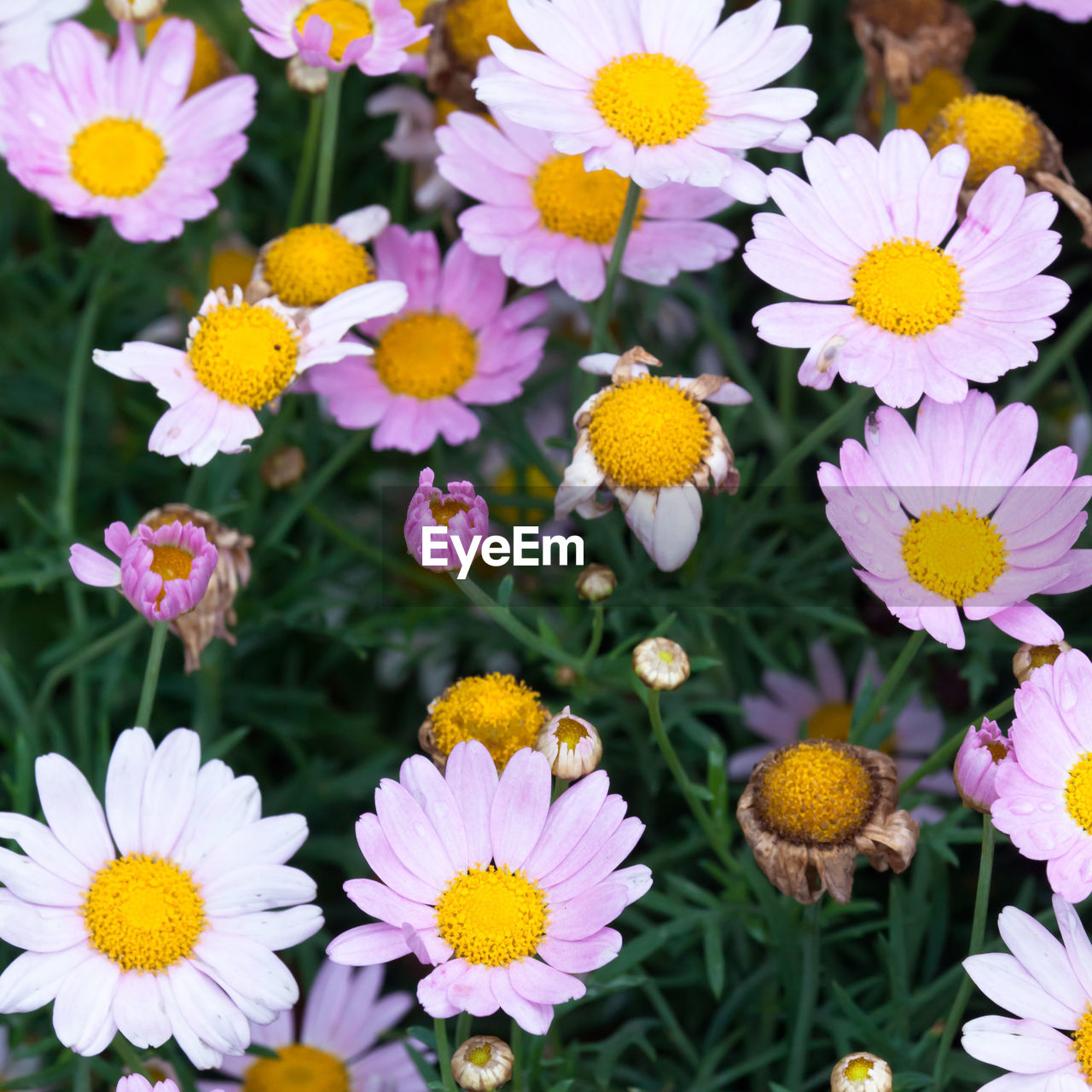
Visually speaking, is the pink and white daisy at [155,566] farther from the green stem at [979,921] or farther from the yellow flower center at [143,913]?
the green stem at [979,921]

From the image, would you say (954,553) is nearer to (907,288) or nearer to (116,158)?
(907,288)

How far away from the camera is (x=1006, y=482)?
3.73ft

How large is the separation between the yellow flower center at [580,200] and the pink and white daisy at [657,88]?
0.41ft

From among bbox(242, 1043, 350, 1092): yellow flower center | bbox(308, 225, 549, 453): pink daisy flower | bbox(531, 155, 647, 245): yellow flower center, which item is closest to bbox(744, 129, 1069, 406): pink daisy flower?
bbox(531, 155, 647, 245): yellow flower center

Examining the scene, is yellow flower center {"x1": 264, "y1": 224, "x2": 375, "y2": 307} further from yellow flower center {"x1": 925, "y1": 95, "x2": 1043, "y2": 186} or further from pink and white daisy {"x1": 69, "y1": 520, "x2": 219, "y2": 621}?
yellow flower center {"x1": 925, "y1": 95, "x2": 1043, "y2": 186}

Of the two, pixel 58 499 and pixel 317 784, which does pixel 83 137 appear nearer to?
pixel 58 499

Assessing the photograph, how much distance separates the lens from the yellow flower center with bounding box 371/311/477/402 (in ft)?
4.56

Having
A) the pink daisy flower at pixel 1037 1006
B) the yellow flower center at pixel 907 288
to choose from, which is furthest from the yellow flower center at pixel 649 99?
the pink daisy flower at pixel 1037 1006

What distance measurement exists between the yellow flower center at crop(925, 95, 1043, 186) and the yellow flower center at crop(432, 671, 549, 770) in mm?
675

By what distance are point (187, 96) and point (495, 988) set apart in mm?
1074

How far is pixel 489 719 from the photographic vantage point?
1053mm

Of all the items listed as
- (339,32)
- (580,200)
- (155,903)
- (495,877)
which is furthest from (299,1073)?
(339,32)

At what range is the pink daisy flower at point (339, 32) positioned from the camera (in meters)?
1.23

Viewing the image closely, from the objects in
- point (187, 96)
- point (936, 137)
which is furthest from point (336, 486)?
point (936, 137)
